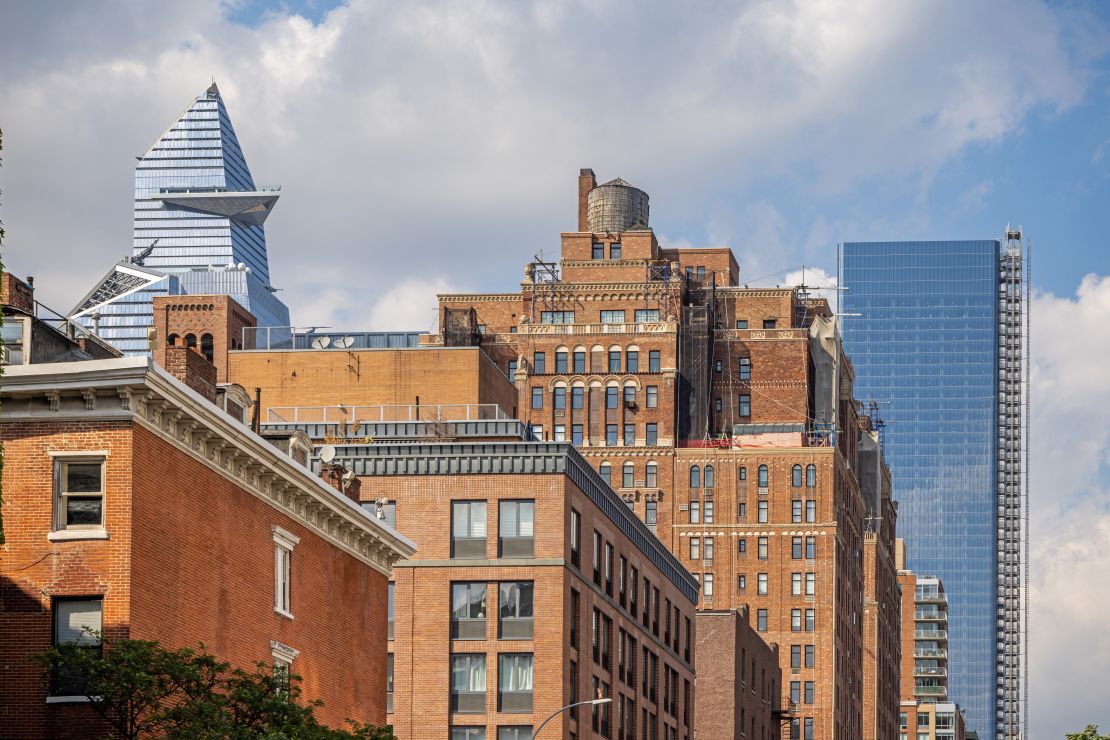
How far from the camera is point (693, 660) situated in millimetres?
124688

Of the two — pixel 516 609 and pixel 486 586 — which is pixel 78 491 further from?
pixel 516 609

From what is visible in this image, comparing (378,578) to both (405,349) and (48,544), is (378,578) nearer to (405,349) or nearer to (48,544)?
(48,544)

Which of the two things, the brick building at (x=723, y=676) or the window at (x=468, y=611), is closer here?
the window at (x=468, y=611)

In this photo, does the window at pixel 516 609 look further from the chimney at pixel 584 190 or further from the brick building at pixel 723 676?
the chimney at pixel 584 190

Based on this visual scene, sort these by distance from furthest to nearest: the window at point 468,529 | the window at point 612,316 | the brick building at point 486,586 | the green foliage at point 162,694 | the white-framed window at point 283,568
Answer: the window at point 612,316, the window at point 468,529, the brick building at point 486,586, the white-framed window at point 283,568, the green foliage at point 162,694

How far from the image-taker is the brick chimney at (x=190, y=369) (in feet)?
190

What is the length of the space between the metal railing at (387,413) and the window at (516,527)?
83.7 ft

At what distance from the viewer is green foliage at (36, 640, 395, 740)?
4697 cm

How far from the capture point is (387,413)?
408 feet

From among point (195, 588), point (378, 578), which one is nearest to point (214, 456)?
point (195, 588)

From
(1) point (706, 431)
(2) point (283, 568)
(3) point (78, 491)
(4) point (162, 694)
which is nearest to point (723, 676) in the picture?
(1) point (706, 431)

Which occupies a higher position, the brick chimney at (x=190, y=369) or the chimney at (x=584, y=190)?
the chimney at (x=584, y=190)

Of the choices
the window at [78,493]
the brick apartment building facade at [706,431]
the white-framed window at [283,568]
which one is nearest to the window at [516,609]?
the white-framed window at [283,568]

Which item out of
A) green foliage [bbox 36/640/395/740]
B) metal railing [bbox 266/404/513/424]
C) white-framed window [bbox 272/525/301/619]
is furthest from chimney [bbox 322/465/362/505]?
metal railing [bbox 266/404/513/424]
